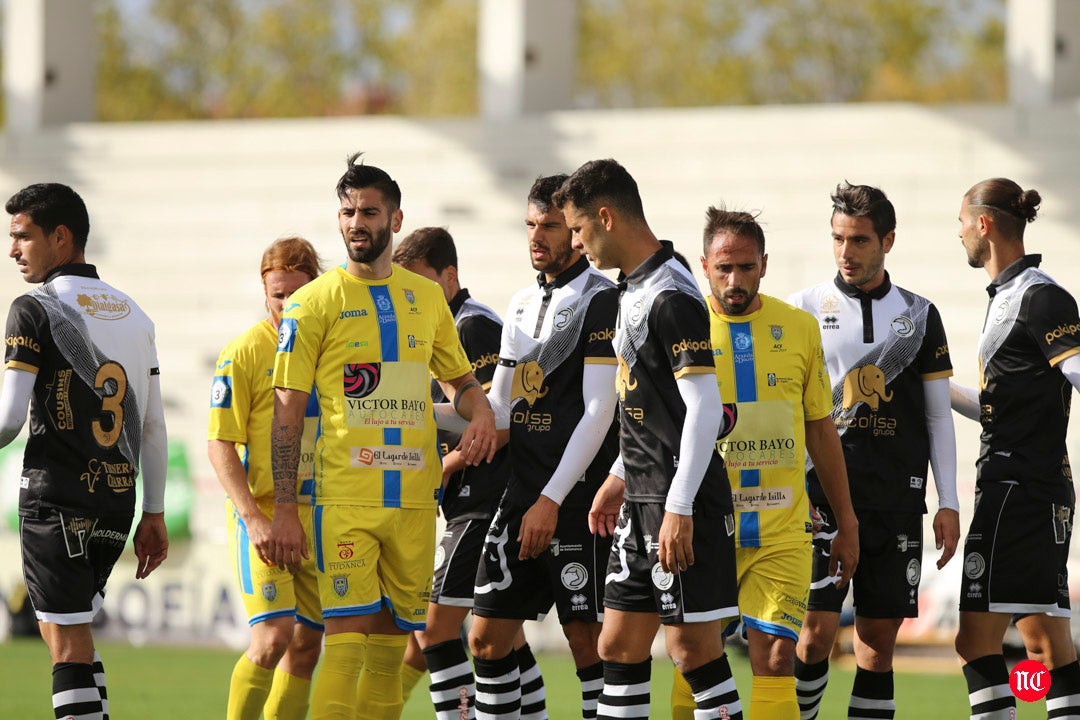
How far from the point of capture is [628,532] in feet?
18.1

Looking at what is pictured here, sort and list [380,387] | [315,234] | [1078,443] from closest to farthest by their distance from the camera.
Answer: [380,387] → [1078,443] → [315,234]

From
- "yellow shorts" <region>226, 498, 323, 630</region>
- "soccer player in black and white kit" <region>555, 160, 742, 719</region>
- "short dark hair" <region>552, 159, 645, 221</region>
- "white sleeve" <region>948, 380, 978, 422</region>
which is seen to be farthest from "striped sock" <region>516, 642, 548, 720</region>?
"short dark hair" <region>552, 159, 645, 221</region>

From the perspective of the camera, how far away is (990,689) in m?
6.39

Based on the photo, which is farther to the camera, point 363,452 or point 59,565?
point 59,565

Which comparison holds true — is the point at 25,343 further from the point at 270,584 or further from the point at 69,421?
the point at 270,584

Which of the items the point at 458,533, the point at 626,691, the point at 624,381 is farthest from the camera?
the point at 458,533

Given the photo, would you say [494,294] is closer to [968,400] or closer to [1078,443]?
[1078,443]

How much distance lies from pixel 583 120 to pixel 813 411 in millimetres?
12835

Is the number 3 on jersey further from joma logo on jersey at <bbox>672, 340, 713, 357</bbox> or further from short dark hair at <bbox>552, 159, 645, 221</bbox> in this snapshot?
joma logo on jersey at <bbox>672, 340, 713, 357</bbox>

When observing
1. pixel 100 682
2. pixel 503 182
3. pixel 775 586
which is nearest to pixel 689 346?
pixel 775 586

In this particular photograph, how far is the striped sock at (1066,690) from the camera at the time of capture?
20.8 ft

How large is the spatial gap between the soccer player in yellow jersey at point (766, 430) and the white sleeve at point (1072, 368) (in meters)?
0.94

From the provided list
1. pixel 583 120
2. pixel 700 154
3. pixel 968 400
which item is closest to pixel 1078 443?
pixel 700 154

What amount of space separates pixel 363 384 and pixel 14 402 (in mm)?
1311
